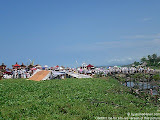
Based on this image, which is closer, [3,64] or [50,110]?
[50,110]

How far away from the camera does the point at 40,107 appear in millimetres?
10719

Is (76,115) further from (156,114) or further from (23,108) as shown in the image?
(156,114)

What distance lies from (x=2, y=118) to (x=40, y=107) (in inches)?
89.3

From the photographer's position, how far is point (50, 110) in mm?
10195

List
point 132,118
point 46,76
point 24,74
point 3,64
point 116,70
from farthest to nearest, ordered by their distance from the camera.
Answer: point 116,70 < point 3,64 < point 24,74 < point 46,76 < point 132,118

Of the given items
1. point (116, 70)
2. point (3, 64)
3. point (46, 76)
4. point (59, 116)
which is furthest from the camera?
point (116, 70)

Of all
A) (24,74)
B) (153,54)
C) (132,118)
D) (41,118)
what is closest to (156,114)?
(132,118)

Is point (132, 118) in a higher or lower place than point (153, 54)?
lower

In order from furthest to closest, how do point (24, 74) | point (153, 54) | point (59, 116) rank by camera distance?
point (153, 54) < point (24, 74) < point (59, 116)

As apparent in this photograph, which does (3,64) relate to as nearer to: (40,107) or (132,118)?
(40,107)

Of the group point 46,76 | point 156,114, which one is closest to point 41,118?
point 156,114

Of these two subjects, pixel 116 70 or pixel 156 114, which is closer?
pixel 156 114

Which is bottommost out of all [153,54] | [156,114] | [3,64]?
[156,114]

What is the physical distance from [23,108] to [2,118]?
164 cm
